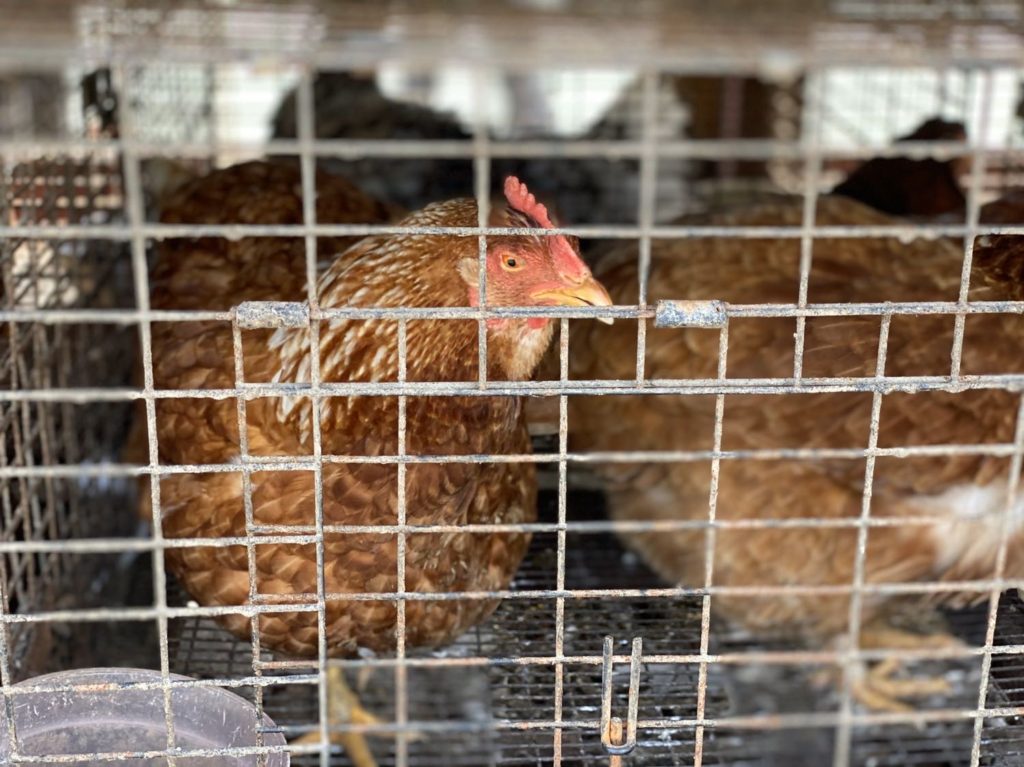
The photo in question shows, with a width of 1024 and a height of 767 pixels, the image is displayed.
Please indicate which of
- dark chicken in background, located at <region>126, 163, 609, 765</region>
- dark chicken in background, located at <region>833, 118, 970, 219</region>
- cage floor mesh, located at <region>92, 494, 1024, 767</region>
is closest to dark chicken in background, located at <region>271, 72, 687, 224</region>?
dark chicken in background, located at <region>833, 118, 970, 219</region>

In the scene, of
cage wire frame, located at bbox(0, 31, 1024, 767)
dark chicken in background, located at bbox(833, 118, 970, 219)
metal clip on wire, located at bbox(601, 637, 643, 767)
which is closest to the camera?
cage wire frame, located at bbox(0, 31, 1024, 767)

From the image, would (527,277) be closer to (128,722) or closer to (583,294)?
(583,294)

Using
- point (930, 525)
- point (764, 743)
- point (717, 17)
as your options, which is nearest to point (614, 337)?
point (930, 525)

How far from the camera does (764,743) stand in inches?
78.4

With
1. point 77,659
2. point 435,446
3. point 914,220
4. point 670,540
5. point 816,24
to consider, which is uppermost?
point 816,24

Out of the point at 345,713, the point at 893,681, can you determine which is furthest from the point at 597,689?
the point at 893,681

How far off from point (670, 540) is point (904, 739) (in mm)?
551

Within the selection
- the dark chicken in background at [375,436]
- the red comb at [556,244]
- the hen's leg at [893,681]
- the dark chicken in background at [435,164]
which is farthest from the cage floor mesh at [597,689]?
the dark chicken in background at [435,164]

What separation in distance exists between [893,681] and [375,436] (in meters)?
1.22

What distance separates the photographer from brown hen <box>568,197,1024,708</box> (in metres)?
1.69

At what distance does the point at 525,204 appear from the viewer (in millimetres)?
1354

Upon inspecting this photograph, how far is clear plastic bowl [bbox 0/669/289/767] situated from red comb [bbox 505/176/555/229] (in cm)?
68

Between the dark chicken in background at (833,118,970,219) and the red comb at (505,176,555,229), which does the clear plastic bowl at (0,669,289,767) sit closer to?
the red comb at (505,176,555,229)

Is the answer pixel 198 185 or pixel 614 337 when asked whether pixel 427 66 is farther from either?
pixel 198 185
